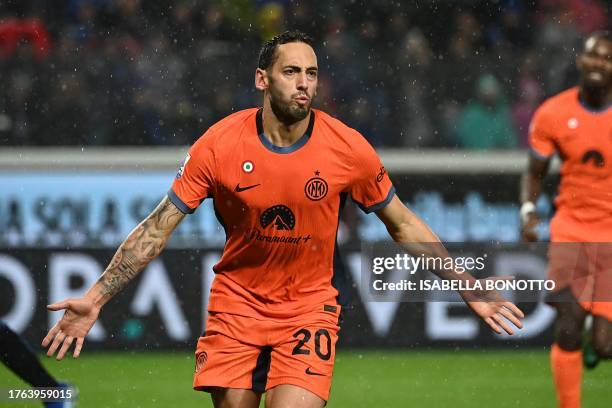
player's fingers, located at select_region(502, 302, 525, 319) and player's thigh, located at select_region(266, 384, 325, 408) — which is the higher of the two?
player's fingers, located at select_region(502, 302, 525, 319)

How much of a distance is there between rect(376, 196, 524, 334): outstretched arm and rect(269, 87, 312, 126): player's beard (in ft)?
1.88

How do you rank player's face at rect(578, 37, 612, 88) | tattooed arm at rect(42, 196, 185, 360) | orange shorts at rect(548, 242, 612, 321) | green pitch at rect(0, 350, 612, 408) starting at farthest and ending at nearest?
green pitch at rect(0, 350, 612, 408), player's face at rect(578, 37, 612, 88), orange shorts at rect(548, 242, 612, 321), tattooed arm at rect(42, 196, 185, 360)

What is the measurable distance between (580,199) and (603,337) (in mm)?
886

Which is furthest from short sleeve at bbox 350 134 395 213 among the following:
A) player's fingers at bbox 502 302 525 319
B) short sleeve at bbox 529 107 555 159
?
short sleeve at bbox 529 107 555 159

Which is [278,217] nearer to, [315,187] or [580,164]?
[315,187]

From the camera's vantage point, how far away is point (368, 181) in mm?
5188

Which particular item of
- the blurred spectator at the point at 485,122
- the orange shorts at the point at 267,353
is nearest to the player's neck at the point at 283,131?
the orange shorts at the point at 267,353

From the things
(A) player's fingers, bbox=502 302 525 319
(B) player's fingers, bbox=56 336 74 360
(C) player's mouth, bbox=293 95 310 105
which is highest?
(C) player's mouth, bbox=293 95 310 105

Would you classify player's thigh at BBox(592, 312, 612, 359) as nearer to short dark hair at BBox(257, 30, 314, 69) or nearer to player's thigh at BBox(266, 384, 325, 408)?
player's thigh at BBox(266, 384, 325, 408)

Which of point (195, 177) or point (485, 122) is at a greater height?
point (195, 177)

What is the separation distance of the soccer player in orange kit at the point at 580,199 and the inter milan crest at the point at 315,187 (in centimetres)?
211

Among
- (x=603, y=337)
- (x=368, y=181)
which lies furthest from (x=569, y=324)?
(x=368, y=181)

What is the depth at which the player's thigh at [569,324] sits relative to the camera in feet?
21.7

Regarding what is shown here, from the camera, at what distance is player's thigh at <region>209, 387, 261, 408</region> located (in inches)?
197
